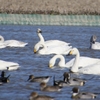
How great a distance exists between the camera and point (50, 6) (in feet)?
202

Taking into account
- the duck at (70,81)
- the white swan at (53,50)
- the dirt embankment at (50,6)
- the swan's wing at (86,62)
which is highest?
the dirt embankment at (50,6)

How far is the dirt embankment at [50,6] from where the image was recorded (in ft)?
186

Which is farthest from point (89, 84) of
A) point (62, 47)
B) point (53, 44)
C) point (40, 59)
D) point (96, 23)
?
point (96, 23)

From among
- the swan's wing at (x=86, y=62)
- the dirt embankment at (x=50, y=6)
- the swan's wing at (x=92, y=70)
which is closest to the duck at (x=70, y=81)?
the swan's wing at (x=92, y=70)

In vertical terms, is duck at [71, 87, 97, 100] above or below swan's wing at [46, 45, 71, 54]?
below

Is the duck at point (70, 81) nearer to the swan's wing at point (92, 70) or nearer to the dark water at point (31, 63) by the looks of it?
the dark water at point (31, 63)

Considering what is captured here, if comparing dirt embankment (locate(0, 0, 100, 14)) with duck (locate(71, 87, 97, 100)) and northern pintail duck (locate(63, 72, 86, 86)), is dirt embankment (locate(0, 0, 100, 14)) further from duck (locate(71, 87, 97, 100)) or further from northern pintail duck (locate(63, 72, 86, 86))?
duck (locate(71, 87, 97, 100))

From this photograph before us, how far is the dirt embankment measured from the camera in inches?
2235

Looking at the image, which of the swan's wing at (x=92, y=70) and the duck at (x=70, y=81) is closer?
the duck at (x=70, y=81)

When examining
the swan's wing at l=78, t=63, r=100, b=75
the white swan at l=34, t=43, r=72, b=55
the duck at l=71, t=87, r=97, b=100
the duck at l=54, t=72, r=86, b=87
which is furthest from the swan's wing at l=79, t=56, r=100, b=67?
the duck at l=71, t=87, r=97, b=100

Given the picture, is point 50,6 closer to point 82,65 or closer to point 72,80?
point 82,65

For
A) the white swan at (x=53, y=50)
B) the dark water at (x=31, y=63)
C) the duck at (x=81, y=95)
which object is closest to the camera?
the duck at (x=81, y=95)

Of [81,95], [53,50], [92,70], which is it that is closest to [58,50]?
[53,50]

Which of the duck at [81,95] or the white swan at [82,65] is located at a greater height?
the white swan at [82,65]
